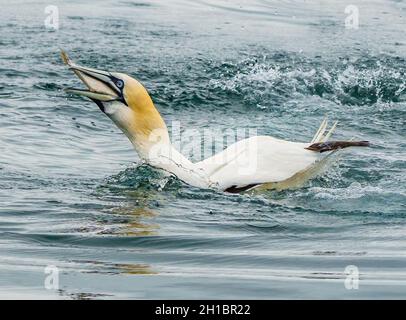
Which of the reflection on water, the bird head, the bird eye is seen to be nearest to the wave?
the bird head

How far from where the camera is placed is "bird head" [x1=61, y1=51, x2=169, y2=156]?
33.3ft

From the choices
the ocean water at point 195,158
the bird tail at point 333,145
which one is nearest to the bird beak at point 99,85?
the ocean water at point 195,158

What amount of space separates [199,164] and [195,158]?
1915 millimetres

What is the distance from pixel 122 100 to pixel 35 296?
10.4ft

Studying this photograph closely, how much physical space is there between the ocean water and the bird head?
341 millimetres

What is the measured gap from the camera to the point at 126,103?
10219 mm

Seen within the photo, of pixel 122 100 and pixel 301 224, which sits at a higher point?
pixel 122 100

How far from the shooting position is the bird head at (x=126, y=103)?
1016 centimetres

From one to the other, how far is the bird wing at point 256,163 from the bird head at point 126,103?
1.65 ft

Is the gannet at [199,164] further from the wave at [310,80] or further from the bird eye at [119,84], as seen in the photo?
the wave at [310,80]

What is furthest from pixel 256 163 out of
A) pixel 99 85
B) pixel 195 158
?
pixel 195 158
